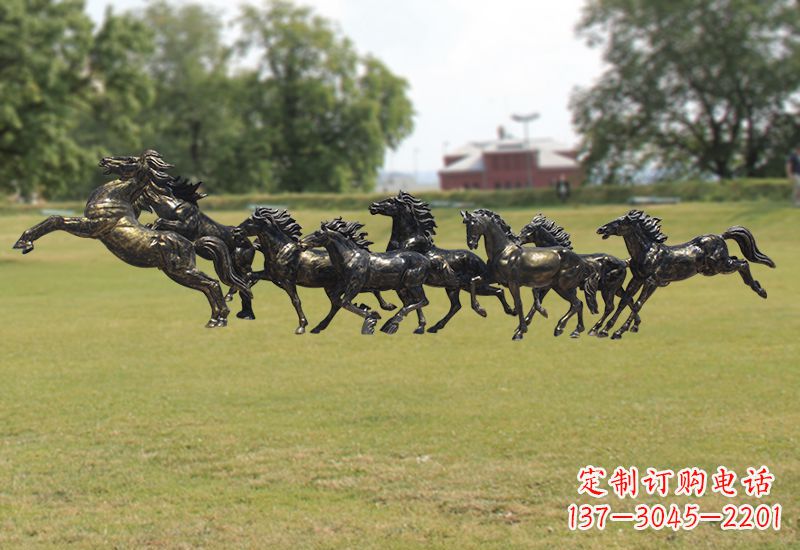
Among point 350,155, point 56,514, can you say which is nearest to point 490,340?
point 56,514

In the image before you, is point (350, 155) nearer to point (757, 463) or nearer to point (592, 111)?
point (592, 111)

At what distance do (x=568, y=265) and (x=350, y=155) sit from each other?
123 meters

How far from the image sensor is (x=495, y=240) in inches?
142

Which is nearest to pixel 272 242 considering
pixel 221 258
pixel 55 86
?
pixel 221 258

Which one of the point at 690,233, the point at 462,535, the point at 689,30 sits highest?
the point at 689,30

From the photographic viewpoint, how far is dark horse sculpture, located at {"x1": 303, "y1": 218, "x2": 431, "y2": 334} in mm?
3346

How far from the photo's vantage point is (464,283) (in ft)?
11.6

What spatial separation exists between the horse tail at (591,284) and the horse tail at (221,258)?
4.00 ft

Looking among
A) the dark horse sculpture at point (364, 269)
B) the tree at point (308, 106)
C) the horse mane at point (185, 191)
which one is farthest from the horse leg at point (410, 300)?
the tree at point (308, 106)

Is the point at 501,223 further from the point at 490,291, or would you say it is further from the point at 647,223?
the point at 647,223

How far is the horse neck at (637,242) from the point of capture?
3.75 metres

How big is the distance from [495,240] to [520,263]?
5.3 inches

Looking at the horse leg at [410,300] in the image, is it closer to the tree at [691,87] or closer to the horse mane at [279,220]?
the horse mane at [279,220]

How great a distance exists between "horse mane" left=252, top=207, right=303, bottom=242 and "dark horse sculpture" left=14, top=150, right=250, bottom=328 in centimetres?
22
